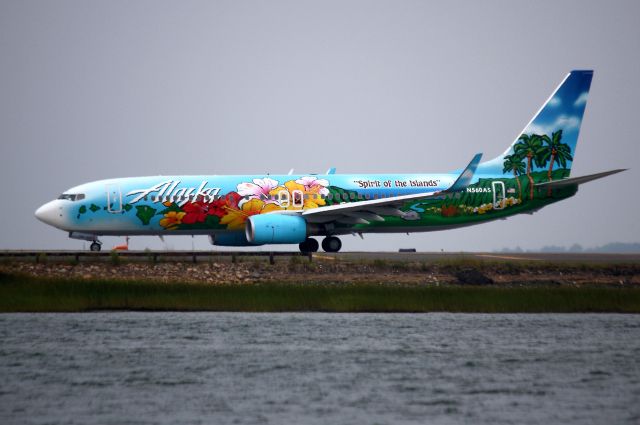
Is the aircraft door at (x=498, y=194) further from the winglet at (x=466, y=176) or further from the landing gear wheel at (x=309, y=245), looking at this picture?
the landing gear wheel at (x=309, y=245)

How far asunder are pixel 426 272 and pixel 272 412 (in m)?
23.1

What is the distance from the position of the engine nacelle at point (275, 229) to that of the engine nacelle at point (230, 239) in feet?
11.9

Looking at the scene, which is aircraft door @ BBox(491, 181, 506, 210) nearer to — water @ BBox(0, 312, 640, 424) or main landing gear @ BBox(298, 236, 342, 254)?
main landing gear @ BBox(298, 236, 342, 254)

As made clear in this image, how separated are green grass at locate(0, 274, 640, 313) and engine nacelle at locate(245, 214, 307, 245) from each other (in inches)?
284

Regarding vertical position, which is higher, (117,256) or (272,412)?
(117,256)

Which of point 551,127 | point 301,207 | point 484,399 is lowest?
point 484,399

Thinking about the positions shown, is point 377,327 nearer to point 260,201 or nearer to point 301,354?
point 301,354

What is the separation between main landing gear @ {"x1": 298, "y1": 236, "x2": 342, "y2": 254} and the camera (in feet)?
159

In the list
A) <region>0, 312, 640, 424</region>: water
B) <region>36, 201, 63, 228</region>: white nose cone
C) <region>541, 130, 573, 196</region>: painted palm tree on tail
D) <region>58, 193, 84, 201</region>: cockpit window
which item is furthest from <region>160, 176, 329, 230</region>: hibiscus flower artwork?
<region>0, 312, 640, 424</region>: water

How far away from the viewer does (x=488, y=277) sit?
42.9 meters

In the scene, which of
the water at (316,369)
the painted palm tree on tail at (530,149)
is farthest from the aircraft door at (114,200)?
the painted palm tree on tail at (530,149)

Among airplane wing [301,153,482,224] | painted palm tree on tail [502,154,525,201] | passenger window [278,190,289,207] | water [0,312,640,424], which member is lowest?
water [0,312,640,424]

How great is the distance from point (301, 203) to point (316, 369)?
80.5 ft

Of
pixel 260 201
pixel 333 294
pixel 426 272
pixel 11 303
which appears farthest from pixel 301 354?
pixel 260 201
